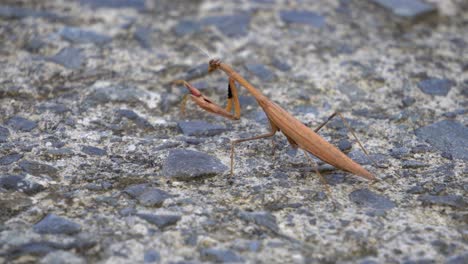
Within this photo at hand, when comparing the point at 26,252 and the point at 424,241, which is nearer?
the point at 26,252

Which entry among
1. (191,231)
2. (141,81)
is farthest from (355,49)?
(191,231)

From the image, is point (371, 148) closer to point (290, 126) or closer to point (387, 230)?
point (290, 126)

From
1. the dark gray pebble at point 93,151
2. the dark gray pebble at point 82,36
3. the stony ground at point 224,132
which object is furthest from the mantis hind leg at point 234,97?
the dark gray pebble at point 82,36

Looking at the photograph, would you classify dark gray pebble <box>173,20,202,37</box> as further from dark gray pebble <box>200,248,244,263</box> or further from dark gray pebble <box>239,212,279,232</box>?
dark gray pebble <box>200,248,244,263</box>

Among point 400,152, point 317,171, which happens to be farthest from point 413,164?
point 317,171

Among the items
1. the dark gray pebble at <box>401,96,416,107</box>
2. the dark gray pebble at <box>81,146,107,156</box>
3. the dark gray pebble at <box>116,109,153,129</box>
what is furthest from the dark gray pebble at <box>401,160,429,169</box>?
the dark gray pebble at <box>81,146,107,156</box>

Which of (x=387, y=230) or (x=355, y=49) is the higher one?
(x=355, y=49)
